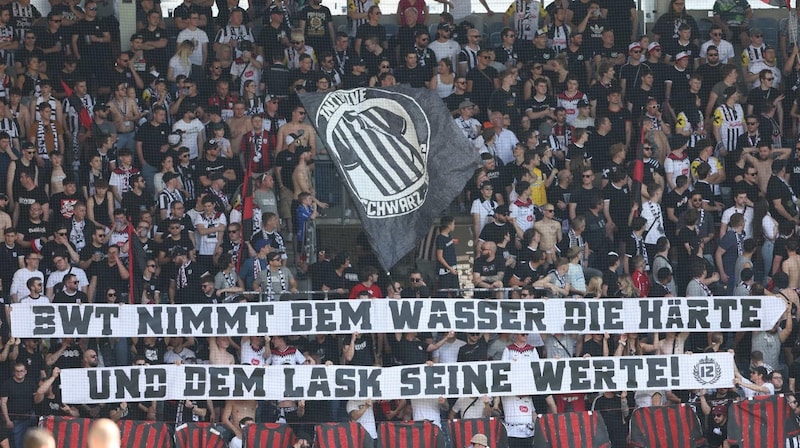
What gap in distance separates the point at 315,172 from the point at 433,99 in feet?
5.80

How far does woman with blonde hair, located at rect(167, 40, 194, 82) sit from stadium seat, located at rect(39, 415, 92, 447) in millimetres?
4823

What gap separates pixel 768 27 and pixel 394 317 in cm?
714

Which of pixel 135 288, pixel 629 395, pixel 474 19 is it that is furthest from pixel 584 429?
pixel 474 19

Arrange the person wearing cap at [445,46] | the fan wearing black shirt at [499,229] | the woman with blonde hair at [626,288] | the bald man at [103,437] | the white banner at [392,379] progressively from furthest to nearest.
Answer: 1. the person wearing cap at [445,46]
2. the fan wearing black shirt at [499,229]
3. the woman with blonde hair at [626,288]
4. the white banner at [392,379]
5. the bald man at [103,437]

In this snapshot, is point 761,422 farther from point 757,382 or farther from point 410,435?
point 410,435

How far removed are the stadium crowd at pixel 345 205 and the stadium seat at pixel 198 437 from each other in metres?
0.26

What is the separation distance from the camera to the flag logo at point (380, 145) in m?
15.1

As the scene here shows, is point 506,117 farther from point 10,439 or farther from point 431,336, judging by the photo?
point 10,439

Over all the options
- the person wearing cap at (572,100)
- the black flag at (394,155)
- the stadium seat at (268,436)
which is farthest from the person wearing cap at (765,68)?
the stadium seat at (268,436)

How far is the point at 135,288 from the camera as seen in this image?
15266mm

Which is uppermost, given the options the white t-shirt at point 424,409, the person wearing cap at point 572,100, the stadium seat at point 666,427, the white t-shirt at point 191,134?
the person wearing cap at point 572,100

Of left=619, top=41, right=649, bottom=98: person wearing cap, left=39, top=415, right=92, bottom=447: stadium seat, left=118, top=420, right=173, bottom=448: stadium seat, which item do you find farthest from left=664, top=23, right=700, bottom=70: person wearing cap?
left=39, top=415, right=92, bottom=447: stadium seat

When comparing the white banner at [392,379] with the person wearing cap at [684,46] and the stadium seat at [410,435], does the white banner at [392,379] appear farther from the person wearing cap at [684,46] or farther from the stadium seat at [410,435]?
the person wearing cap at [684,46]

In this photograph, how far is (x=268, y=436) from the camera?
1442 centimetres
